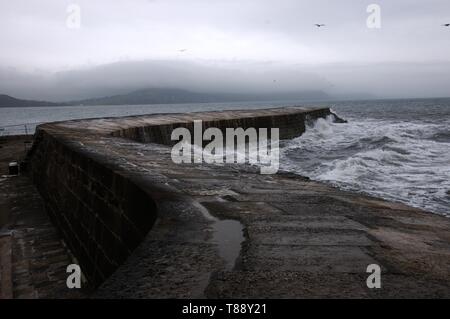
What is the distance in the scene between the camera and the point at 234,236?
9.61 ft

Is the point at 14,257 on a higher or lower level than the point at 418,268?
lower

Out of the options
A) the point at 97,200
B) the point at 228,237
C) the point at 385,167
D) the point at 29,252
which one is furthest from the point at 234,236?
the point at 385,167

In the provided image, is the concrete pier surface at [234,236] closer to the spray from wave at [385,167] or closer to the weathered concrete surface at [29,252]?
the weathered concrete surface at [29,252]

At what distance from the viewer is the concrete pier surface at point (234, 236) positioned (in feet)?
6.95

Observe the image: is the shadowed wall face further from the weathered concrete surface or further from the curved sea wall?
the weathered concrete surface

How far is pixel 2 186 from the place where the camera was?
1016cm

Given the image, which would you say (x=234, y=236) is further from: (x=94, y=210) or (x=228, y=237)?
(x=94, y=210)

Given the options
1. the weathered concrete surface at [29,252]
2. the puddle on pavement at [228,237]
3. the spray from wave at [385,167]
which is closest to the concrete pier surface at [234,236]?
the puddle on pavement at [228,237]

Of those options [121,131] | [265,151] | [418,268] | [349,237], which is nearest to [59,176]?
[121,131]

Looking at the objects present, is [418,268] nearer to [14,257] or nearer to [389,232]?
[389,232]

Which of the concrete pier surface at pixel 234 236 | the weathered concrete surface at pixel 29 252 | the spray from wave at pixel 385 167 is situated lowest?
the weathered concrete surface at pixel 29 252

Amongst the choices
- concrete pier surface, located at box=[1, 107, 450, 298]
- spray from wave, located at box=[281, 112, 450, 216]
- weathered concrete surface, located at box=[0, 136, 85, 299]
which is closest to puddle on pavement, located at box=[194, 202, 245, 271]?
concrete pier surface, located at box=[1, 107, 450, 298]

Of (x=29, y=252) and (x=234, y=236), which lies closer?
(x=234, y=236)
